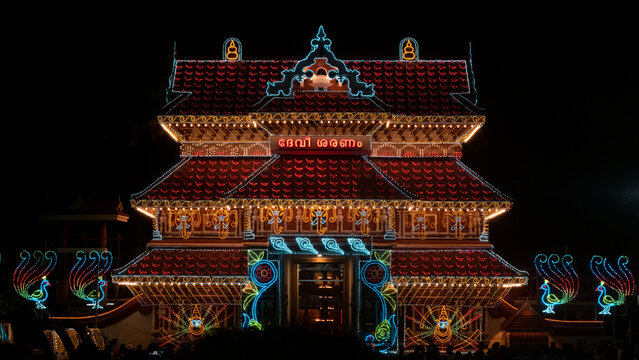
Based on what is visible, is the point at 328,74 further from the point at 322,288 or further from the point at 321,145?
the point at 322,288

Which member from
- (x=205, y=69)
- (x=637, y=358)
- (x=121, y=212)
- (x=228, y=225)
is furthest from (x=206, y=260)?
(x=637, y=358)

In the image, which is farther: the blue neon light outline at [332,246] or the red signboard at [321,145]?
the red signboard at [321,145]

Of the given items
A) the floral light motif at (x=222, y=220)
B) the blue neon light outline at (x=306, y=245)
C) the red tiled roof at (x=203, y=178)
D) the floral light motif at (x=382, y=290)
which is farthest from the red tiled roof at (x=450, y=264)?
the red tiled roof at (x=203, y=178)

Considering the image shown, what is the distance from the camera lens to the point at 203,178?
1139 inches

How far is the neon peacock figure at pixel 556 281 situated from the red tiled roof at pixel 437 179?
3.69 meters

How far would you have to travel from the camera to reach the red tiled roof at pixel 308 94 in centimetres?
2859

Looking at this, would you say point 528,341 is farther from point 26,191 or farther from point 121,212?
point 26,191

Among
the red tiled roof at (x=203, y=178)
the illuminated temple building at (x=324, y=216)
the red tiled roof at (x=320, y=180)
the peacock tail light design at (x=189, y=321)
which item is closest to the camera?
the illuminated temple building at (x=324, y=216)

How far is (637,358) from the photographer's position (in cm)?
1980

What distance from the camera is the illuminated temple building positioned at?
87.2 feet

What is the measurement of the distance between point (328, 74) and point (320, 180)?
4.02 m

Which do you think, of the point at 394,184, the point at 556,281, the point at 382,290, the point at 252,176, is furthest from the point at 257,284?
the point at 556,281

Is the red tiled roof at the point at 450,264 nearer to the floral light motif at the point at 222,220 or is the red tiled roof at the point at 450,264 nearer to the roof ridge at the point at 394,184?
the roof ridge at the point at 394,184

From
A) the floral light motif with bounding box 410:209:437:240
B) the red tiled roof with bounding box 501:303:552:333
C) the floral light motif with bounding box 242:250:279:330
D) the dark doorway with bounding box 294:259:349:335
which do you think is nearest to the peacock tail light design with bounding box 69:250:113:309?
the floral light motif with bounding box 242:250:279:330
